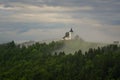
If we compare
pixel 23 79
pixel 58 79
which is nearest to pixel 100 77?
pixel 58 79

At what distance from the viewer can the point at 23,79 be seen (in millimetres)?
199500

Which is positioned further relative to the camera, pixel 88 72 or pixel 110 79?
pixel 88 72

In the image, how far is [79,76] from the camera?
195375 mm

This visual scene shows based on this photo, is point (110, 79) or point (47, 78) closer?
point (110, 79)

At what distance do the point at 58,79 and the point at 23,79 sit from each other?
15309 millimetres

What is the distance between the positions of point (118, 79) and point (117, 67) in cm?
1260

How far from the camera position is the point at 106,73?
195000 millimetres

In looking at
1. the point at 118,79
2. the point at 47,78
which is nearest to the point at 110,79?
the point at 118,79

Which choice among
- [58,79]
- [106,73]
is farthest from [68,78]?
[106,73]

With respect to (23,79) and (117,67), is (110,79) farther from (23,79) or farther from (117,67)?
(23,79)

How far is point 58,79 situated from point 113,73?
2352 centimetres

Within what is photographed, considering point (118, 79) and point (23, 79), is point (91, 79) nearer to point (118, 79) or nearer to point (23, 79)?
point (118, 79)

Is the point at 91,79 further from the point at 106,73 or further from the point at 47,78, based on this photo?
the point at 47,78

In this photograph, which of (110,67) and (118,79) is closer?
(118,79)
